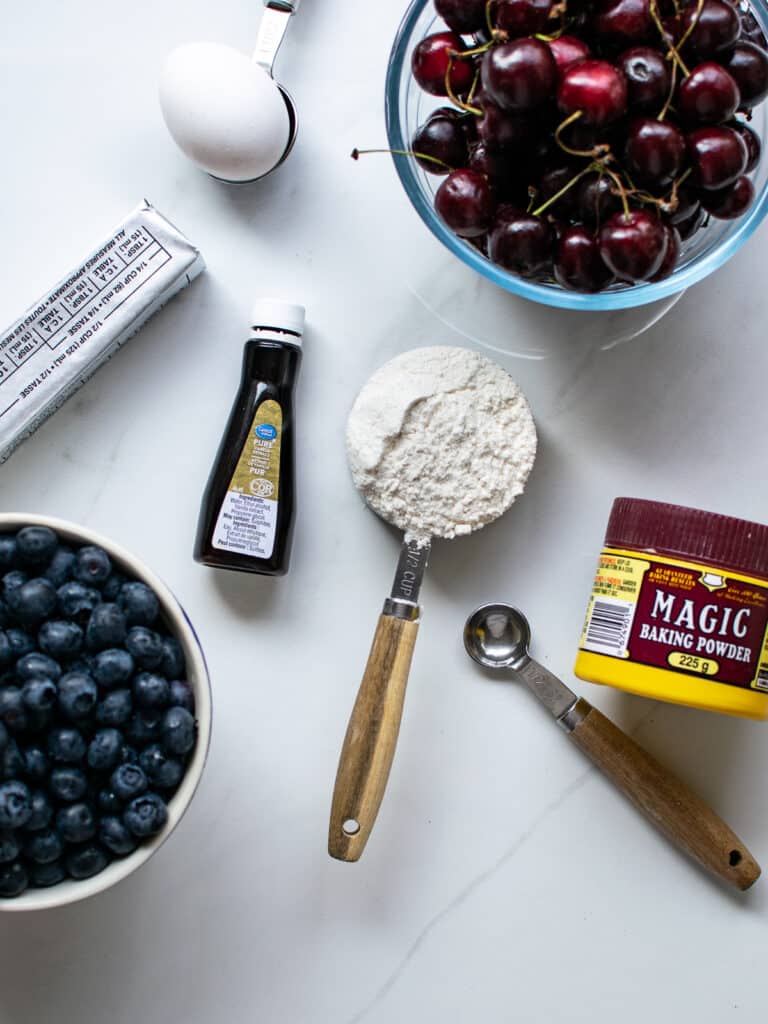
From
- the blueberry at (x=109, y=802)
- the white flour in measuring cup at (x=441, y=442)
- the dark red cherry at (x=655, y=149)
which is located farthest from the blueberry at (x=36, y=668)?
the dark red cherry at (x=655, y=149)

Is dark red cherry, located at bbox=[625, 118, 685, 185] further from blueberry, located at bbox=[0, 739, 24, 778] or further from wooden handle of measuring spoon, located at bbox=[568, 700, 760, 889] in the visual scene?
blueberry, located at bbox=[0, 739, 24, 778]

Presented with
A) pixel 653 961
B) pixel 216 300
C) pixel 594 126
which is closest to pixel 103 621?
pixel 216 300

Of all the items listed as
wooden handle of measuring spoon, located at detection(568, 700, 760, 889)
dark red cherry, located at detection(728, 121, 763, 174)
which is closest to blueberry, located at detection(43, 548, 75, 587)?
wooden handle of measuring spoon, located at detection(568, 700, 760, 889)

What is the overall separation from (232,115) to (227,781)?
0.66m

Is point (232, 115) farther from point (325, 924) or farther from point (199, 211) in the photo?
point (325, 924)

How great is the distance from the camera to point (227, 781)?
0.98 meters

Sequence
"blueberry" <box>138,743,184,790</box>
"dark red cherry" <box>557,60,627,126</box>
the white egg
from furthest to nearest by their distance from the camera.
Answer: the white egg < "blueberry" <box>138,743,184,790</box> < "dark red cherry" <box>557,60,627,126</box>

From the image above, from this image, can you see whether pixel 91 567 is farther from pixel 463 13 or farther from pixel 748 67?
pixel 748 67

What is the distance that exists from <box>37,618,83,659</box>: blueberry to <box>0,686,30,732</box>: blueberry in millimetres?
40

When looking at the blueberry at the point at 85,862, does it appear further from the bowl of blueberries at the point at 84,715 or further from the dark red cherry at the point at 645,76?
the dark red cherry at the point at 645,76

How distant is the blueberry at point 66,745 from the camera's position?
719 millimetres

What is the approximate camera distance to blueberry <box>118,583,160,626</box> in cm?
76

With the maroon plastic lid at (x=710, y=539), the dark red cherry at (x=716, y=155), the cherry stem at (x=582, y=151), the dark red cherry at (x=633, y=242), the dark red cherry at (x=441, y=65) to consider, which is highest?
the dark red cherry at (x=441, y=65)

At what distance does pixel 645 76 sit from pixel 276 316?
1.32 ft
